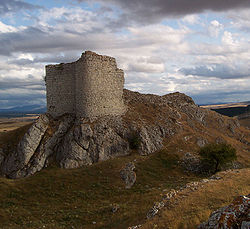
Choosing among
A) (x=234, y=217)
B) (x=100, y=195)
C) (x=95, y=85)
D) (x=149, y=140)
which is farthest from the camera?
(x=149, y=140)

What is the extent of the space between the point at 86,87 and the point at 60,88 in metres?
6.31

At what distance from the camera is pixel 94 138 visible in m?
39.5

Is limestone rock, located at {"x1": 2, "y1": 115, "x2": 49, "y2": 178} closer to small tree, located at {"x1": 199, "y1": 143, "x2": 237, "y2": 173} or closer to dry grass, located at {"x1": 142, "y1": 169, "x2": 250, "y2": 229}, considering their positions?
dry grass, located at {"x1": 142, "y1": 169, "x2": 250, "y2": 229}

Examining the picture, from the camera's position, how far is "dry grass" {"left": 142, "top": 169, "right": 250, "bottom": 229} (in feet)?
46.3

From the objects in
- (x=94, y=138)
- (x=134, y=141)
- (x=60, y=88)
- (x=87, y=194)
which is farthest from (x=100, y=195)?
(x=60, y=88)

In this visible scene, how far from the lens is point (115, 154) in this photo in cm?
3900

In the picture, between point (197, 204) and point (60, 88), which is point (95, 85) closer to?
point (60, 88)

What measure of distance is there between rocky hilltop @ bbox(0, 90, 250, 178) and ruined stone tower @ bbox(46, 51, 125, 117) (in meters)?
1.71

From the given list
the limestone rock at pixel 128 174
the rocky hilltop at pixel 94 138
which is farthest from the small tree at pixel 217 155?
the limestone rock at pixel 128 174

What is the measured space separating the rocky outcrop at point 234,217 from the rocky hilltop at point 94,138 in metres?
28.6

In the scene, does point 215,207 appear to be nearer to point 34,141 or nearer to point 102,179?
point 102,179

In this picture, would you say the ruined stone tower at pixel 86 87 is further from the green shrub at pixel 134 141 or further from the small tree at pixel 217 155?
the small tree at pixel 217 155

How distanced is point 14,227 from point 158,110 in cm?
3593

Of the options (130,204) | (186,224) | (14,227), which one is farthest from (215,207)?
(14,227)
